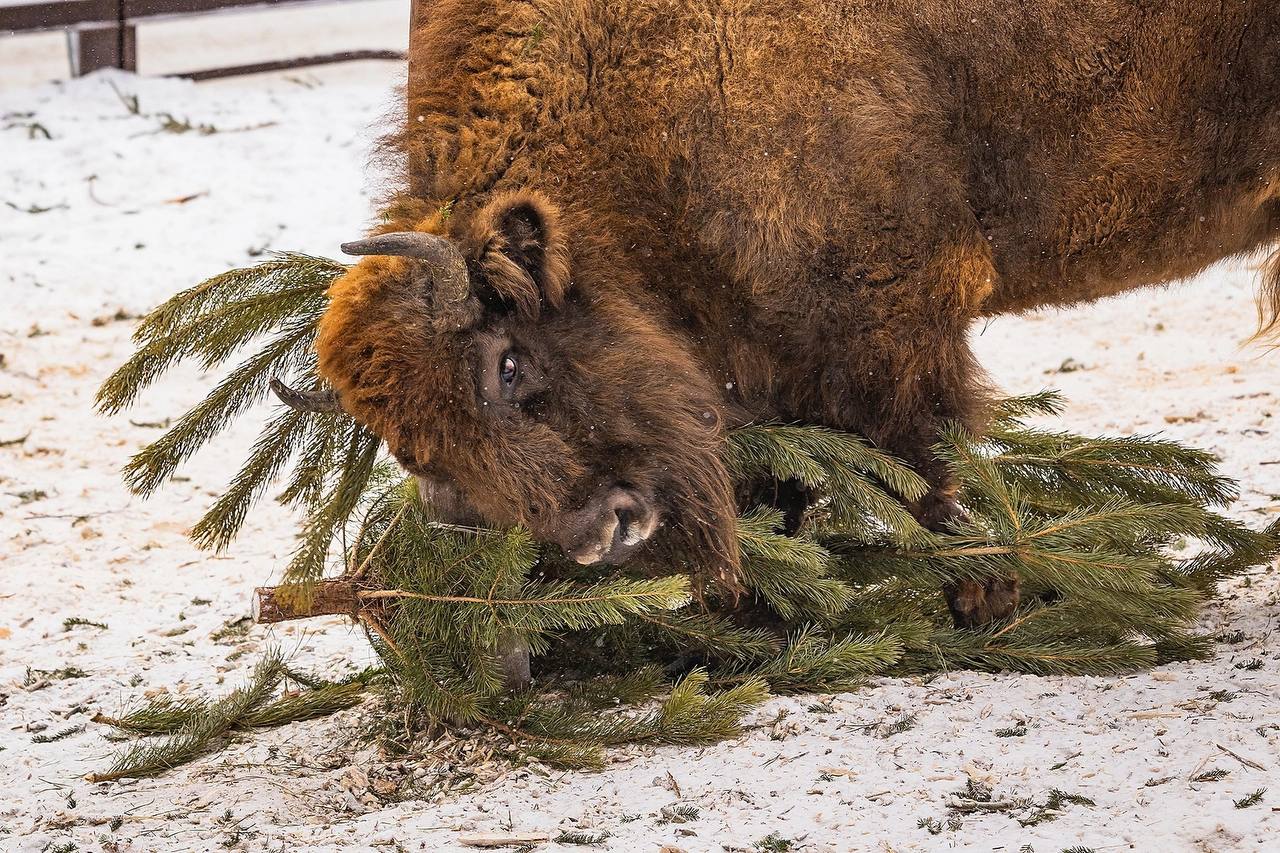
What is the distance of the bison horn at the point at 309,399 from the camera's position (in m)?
3.17

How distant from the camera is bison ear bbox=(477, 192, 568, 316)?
10.6ft

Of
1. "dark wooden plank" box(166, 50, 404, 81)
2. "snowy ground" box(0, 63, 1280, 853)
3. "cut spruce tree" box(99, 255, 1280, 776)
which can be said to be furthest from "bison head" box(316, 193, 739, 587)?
"dark wooden plank" box(166, 50, 404, 81)

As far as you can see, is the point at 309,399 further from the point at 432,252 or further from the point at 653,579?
the point at 653,579

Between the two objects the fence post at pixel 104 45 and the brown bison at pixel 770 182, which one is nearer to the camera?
the brown bison at pixel 770 182

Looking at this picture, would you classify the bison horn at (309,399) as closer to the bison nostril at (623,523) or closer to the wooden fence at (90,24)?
the bison nostril at (623,523)

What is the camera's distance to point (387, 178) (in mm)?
3578

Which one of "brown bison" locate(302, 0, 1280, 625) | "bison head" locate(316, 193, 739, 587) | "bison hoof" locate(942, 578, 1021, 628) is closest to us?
"bison head" locate(316, 193, 739, 587)

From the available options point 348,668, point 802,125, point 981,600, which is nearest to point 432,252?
point 802,125

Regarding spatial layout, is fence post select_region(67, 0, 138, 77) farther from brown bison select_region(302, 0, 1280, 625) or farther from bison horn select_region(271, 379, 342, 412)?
bison horn select_region(271, 379, 342, 412)

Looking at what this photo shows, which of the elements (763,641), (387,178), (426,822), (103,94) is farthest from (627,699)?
(103,94)

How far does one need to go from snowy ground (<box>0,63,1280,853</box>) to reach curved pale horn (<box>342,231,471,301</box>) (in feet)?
2.93

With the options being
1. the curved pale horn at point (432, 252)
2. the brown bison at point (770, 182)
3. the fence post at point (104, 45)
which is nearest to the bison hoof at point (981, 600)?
the brown bison at point (770, 182)

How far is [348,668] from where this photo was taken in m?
4.05

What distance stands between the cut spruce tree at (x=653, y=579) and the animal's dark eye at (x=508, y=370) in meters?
0.36
